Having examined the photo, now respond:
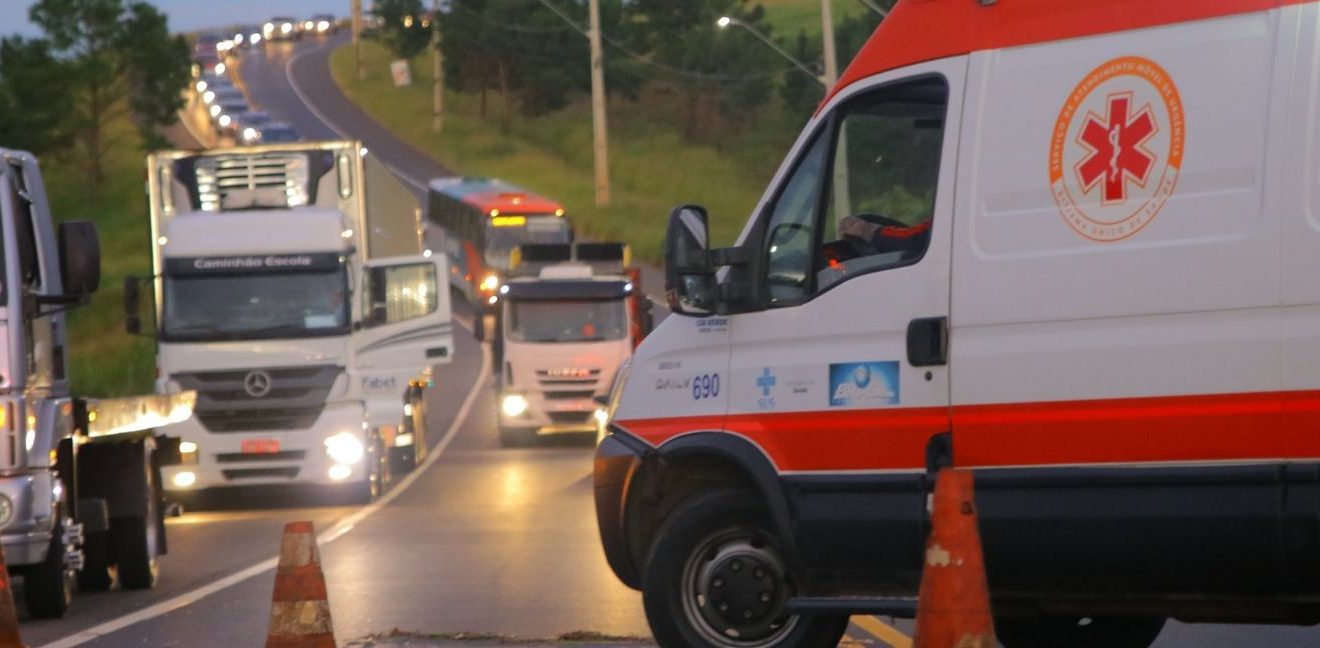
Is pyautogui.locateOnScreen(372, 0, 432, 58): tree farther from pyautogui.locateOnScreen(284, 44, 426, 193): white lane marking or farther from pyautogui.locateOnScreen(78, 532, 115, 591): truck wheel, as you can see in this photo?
pyautogui.locateOnScreen(78, 532, 115, 591): truck wheel

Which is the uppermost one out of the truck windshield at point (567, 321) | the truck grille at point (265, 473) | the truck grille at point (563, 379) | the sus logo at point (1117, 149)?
the sus logo at point (1117, 149)

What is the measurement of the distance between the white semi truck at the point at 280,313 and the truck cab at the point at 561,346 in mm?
8964

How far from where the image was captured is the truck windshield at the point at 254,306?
23.0 meters

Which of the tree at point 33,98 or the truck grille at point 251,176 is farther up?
the tree at point 33,98

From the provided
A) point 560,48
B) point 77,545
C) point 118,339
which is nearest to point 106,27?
point 560,48

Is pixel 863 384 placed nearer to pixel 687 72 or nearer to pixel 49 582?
pixel 49 582

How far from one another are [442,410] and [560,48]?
60.3 metres

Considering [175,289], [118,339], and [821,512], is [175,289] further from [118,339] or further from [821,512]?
[118,339]

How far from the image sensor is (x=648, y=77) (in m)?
100

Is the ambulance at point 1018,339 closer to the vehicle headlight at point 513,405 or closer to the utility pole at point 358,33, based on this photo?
the vehicle headlight at point 513,405

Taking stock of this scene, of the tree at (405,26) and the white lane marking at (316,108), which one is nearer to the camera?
the white lane marking at (316,108)

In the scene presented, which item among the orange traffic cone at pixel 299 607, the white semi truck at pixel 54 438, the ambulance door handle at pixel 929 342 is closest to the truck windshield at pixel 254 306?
the white semi truck at pixel 54 438

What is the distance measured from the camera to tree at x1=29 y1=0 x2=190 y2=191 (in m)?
84.0

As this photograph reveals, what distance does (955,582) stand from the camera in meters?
7.21
